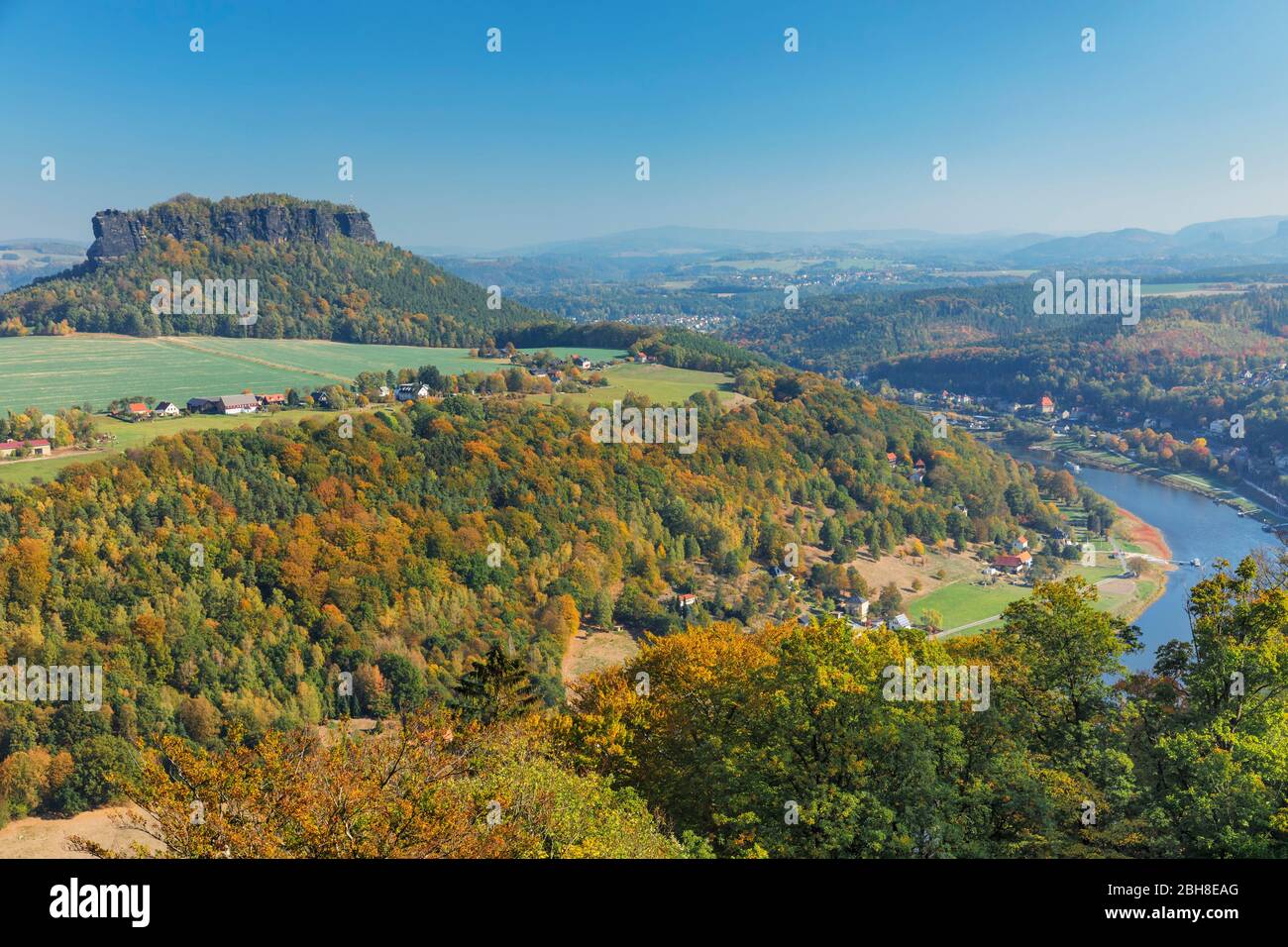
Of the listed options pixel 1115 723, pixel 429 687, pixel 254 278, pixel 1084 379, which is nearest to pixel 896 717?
pixel 1115 723

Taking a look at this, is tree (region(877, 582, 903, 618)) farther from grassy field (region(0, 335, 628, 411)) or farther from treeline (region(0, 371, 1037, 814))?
grassy field (region(0, 335, 628, 411))

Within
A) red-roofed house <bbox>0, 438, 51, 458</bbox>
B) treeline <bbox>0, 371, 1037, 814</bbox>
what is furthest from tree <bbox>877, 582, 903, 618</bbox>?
red-roofed house <bbox>0, 438, 51, 458</bbox>

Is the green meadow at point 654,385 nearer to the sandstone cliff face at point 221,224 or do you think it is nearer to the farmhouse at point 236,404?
the farmhouse at point 236,404

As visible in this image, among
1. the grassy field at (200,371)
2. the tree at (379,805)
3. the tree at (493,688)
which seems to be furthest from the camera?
the grassy field at (200,371)

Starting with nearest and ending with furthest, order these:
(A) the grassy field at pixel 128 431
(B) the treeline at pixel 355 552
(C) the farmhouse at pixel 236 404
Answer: (B) the treeline at pixel 355 552 → (A) the grassy field at pixel 128 431 → (C) the farmhouse at pixel 236 404

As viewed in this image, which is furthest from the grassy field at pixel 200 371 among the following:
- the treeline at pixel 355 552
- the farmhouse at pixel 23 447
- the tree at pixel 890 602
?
the tree at pixel 890 602

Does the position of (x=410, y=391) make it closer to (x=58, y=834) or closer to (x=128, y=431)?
(x=128, y=431)
